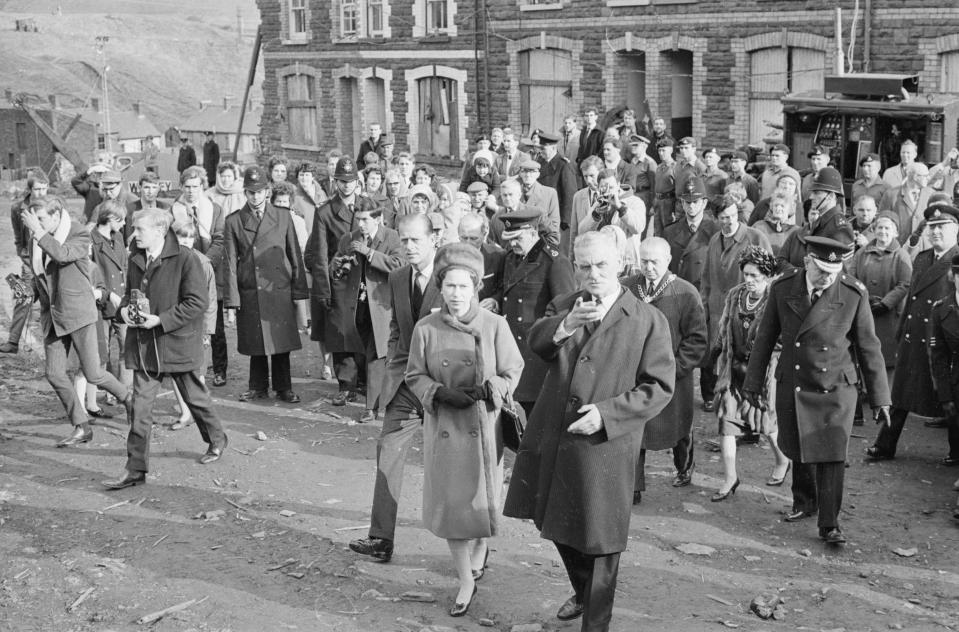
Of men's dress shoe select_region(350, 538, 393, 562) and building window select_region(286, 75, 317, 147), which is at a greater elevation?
building window select_region(286, 75, 317, 147)

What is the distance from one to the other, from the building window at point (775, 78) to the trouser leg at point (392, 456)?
1445cm

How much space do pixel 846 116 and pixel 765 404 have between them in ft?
31.7

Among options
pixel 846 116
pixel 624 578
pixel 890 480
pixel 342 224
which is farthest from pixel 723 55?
pixel 624 578

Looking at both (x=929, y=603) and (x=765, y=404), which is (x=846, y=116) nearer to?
(x=765, y=404)

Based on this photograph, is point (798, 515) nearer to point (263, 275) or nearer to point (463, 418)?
point (463, 418)

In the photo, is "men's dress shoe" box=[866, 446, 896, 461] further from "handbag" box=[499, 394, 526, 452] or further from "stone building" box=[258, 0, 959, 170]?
"stone building" box=[258, 0, 959, 170]

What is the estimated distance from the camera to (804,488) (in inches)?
311

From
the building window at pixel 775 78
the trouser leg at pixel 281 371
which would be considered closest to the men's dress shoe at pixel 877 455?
the trouser leg at pixel 281 371

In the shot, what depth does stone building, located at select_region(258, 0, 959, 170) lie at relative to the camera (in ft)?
63.1

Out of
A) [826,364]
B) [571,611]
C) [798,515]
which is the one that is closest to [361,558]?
[571,611]

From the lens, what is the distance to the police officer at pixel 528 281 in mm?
8250

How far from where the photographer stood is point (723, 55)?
21.3m

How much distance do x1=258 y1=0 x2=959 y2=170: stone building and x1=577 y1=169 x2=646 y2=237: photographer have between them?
10138mm

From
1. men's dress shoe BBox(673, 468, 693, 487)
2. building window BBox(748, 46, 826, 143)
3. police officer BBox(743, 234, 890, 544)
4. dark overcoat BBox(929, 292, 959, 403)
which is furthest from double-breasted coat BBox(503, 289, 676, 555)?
building window BBox(748, 46, 826, 143)
